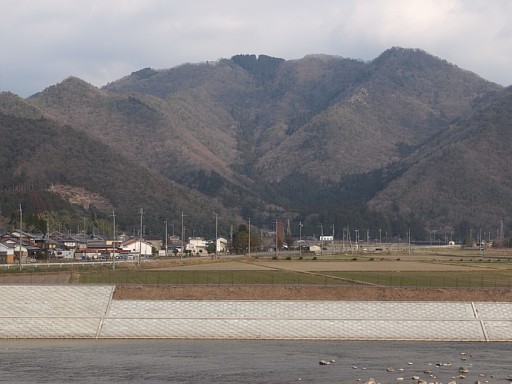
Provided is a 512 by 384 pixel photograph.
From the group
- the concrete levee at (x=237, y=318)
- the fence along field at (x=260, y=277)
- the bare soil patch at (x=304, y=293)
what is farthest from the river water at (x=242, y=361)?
the fence along field at (x=260, y=277)

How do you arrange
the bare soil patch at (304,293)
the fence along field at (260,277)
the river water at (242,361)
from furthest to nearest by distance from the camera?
the fence along field at (260,277) < the bare soil patch at (304,293) < the river water at (242,361)

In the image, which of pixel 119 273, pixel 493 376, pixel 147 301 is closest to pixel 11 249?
pixel 119 273

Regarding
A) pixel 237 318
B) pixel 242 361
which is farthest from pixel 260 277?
pixel 242 361

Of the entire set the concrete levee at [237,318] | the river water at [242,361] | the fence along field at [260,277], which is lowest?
the river water at [242,361]

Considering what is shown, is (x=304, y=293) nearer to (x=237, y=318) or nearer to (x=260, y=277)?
(x=237, y=318)

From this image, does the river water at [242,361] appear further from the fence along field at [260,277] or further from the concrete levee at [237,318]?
the fence along field at [260,277]

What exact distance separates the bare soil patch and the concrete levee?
5.66 ft

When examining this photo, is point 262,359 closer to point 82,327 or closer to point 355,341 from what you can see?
point 355,341

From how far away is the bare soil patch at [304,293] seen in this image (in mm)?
77250

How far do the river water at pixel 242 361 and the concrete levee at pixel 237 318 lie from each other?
205cm

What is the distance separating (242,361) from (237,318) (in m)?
14.3

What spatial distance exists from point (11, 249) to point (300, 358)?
332 feet

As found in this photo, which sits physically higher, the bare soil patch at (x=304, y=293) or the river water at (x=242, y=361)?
the bare soil patch at (x=304, y=293)

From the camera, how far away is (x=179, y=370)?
55375 mm
